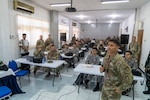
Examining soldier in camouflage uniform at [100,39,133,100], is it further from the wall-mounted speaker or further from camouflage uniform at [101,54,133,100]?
the wall-mounted speaker

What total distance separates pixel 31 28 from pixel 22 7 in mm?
1059

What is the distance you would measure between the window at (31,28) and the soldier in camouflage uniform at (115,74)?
423 cm

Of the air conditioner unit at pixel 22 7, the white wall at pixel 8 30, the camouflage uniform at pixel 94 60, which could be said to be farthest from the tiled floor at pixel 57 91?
the air conditioner unit at pixel 22 7

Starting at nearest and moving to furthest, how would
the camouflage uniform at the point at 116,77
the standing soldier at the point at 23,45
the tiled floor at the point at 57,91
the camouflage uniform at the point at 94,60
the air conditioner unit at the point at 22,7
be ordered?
the camouflage uniform at the point at 116,77 < the tiled floor at the point at 57,91 < the camouflage uniform at the point at 94,60 < the air conditioner unit at the point at 22,7 < the standing soldier at the point at 23,45

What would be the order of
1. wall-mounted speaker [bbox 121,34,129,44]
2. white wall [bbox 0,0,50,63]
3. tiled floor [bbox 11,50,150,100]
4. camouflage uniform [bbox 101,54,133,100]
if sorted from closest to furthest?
camouflage uniform [bbox 101,54,133,100]
tiled floor [bbox 11,50,150,100]
white wall [bbox 0,0,50,63]
wall-mounted speaker [bbox 121,34,129,44]

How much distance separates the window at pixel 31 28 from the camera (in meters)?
4.70

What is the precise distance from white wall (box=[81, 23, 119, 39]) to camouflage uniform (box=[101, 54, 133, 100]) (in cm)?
1487

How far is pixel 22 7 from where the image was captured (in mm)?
4621

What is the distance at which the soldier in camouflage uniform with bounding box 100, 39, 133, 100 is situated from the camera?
55.2 inches

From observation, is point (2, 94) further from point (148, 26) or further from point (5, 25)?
point (148, 26)

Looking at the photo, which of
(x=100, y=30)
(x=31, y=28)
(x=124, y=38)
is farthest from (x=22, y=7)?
(x=100, y=30)

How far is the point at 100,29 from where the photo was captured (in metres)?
15.9

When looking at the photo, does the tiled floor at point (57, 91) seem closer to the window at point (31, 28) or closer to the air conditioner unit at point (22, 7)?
the window at point (31, 28)

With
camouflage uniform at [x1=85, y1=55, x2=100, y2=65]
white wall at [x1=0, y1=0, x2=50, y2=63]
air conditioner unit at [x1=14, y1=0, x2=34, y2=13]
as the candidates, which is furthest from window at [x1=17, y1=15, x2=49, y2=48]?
camouflage uniform at [x1=85, y1=55, x2=100, y2=65]
